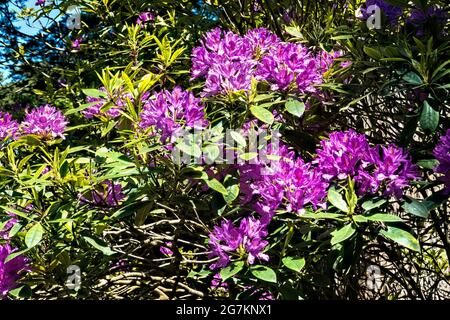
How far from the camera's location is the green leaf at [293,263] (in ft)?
5.44

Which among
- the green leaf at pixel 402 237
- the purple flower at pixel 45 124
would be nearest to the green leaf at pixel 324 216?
the green leaf at pixel 402 237

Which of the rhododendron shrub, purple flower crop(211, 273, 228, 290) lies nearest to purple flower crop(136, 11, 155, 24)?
the rhododendron shrub

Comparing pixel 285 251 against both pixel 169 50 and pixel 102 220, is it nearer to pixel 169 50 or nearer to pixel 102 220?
pixel 102 220

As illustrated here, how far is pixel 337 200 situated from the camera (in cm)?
159

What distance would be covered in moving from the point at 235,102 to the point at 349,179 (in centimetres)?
44

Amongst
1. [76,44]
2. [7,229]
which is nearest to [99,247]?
[7,229]

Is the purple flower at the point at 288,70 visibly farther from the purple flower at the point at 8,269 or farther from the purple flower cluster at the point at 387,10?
the purple flower at the point at 8,269

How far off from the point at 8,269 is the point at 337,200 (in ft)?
3.77

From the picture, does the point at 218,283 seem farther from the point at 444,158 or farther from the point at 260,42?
the point at 444,158

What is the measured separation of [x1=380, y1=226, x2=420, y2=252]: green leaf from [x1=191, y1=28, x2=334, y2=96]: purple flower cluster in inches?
21.2

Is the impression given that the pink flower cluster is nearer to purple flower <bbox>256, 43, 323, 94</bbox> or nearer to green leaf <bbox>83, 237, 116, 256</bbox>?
green leaf <bbox>83, 237, 116, 256</bbox>
